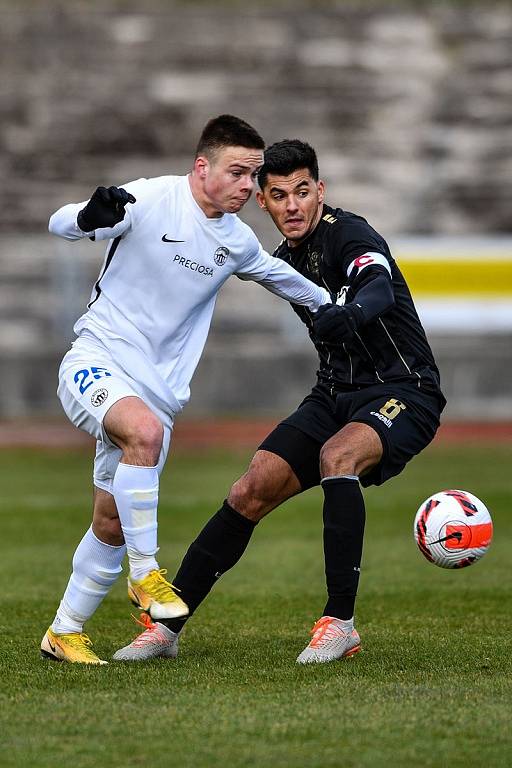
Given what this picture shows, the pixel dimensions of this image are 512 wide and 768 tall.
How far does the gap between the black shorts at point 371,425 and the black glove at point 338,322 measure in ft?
1.88

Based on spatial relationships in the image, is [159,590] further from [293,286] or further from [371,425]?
[293,286]

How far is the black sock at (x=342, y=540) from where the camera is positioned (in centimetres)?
655

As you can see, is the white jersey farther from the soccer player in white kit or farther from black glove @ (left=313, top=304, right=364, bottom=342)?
black glove @ (left=313, top=304, right=364, bottom=342)

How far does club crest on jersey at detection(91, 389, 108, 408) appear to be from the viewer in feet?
20.5

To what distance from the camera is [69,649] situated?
6504mm

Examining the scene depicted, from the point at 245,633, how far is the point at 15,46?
2211 centimetres

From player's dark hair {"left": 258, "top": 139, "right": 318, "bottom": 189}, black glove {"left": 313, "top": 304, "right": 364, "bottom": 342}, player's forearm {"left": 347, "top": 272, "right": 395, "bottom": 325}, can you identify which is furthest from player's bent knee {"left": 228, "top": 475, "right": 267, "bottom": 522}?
player's dark hair {"left": 258, "top": 139, "right": 318, "bottom": 189}

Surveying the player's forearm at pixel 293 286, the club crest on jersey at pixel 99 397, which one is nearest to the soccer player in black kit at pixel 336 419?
the player's forearm at pixel 293 286

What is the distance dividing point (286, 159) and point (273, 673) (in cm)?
247

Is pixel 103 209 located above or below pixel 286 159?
below

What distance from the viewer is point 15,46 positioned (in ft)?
90.1

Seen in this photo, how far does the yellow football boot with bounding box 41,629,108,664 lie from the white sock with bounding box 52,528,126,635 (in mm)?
42

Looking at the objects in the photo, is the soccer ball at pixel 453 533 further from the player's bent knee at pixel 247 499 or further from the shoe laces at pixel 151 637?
the shoe laces at pixel 151 637

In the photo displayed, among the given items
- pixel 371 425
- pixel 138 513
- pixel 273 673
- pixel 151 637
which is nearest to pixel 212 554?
pixel 151 637
